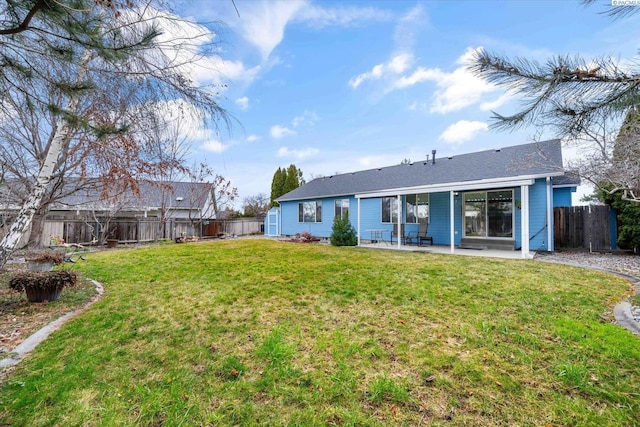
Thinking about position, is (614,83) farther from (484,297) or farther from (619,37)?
(484,297)

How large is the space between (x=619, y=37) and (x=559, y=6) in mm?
527

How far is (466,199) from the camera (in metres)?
11.9

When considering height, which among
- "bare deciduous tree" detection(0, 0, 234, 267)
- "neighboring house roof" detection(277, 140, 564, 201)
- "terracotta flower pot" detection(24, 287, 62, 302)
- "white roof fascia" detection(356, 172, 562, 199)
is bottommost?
"terracotta flower pot" detection(24, 287, 62, 302)

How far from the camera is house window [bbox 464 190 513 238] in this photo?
35.6ft

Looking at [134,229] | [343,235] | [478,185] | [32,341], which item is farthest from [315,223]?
[32,341]

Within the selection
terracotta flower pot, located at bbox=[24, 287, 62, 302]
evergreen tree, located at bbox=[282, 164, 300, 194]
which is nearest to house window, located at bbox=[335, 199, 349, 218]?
terracotta flower pot, located at bbox=[24, 287, 62, 302]

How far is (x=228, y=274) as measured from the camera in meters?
6.73

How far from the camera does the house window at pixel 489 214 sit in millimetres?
10859

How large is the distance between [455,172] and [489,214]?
253 centimetres

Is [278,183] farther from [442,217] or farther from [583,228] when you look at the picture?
[583,228]

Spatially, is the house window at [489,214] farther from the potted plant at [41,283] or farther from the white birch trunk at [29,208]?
the potted plant at [41,283]

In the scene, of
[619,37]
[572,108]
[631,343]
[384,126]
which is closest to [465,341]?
[631,343]

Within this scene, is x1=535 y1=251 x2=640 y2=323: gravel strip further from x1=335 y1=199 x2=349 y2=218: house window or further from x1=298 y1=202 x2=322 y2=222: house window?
x1=298 y1=202 x2=322 y2=222: house window

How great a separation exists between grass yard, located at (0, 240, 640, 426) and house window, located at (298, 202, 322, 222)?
1177 cm
